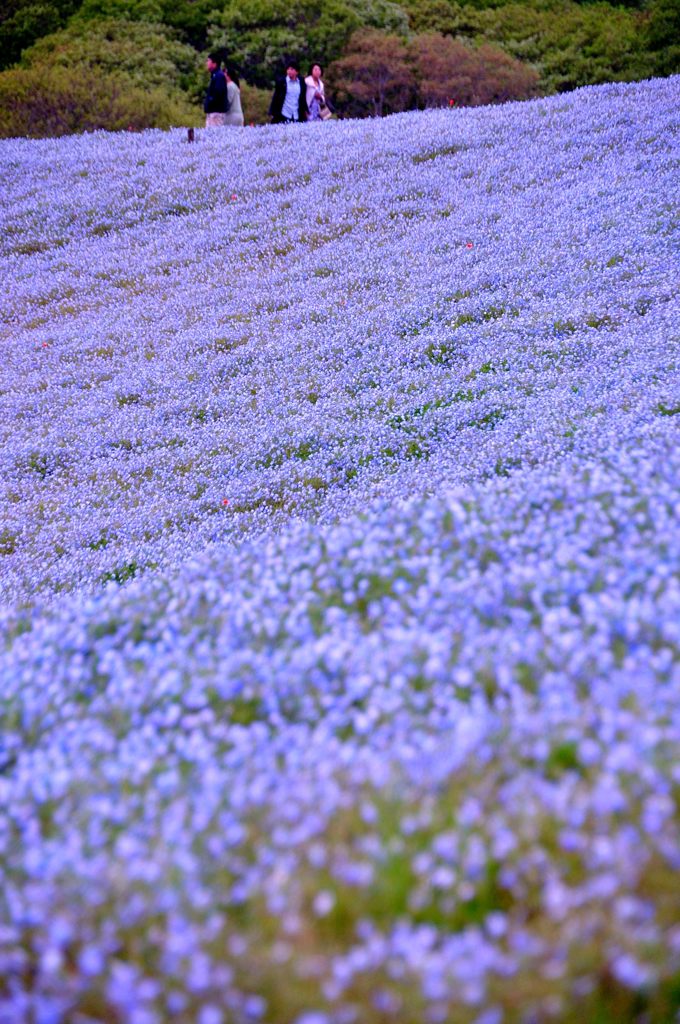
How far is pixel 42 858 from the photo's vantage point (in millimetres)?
3025

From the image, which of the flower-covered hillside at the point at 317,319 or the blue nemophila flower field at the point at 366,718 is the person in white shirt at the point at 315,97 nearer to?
the flower-covered hillside at the point at 317,319

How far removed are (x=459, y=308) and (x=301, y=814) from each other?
12666 mm

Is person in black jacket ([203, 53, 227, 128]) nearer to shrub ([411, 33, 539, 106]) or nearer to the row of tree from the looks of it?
the row of tree

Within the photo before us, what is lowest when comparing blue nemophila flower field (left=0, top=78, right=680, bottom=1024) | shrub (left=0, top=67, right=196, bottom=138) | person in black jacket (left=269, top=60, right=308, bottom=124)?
blue nemophila flower field (left=0, top=78, right=680, bottom=1024)

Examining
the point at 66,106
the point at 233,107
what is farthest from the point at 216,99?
the point at 66,106

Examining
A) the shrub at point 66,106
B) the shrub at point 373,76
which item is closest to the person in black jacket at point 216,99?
the shrub at point 66,106

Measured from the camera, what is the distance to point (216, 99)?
99.0 ft

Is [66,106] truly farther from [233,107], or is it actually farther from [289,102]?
[289,102]

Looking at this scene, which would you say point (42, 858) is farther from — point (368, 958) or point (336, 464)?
point (336, 464)

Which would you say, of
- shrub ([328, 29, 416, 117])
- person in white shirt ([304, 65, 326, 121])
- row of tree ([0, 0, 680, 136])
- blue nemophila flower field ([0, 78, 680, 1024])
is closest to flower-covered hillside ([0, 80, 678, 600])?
blue nemophila flower field ([0, 78, 680, 1024])

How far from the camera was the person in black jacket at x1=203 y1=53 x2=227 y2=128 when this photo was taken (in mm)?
29125

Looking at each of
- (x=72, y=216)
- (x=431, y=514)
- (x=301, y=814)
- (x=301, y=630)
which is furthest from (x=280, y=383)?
(x=72, y=216)

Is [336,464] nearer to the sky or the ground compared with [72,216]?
nearer to the ground

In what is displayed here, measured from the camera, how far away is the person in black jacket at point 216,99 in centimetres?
2912
